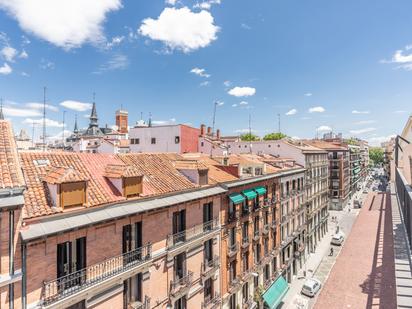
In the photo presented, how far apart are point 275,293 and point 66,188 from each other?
2673 centimetres

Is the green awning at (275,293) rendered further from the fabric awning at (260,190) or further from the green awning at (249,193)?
the green awning at (249,193)

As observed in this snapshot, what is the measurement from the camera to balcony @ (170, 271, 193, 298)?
664 inches

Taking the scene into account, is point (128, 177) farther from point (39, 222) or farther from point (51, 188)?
point (39, 222)

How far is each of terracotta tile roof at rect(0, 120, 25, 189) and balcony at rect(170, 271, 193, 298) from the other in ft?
36.7

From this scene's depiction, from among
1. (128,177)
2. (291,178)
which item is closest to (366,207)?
(291,178)

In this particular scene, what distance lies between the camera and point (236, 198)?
22.8 meters

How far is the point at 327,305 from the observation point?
2966 cm

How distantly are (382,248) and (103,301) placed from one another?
4461 centimetres

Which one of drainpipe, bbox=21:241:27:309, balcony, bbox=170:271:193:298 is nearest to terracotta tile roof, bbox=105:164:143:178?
drainpipe, bbox=21:241:27:309

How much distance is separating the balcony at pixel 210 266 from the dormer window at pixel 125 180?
8.73 m

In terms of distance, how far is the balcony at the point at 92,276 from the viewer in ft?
35.8

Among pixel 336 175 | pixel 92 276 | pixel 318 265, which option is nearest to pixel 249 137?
pixel 336 175

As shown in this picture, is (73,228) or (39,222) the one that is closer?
(39,222)

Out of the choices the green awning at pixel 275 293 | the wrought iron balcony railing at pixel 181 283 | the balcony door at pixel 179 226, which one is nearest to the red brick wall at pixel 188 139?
the balcony door at pixel 179 226
